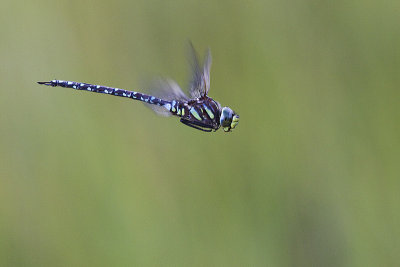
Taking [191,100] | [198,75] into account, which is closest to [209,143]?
[191,100]

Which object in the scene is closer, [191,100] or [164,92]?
[164,92]

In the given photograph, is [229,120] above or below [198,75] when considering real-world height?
below

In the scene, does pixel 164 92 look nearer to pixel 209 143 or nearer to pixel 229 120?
pixel 229 120

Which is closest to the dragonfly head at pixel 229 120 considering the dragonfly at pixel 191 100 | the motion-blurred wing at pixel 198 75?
the dragonfly at pixel 191 100

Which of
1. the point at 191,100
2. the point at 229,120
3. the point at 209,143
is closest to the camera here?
the point at 229,120

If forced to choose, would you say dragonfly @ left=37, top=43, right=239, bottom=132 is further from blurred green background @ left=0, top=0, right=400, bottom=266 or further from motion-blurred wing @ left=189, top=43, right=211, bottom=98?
blurred green background @ left=0, top=0, right=400, bottom=266

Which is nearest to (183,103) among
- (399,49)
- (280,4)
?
(280,4)

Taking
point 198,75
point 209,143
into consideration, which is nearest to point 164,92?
point 198,75

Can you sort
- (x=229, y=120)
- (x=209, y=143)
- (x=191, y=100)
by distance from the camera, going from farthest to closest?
(x=209, y=143)
(x=191, y=100)
(x=229, y=120)
